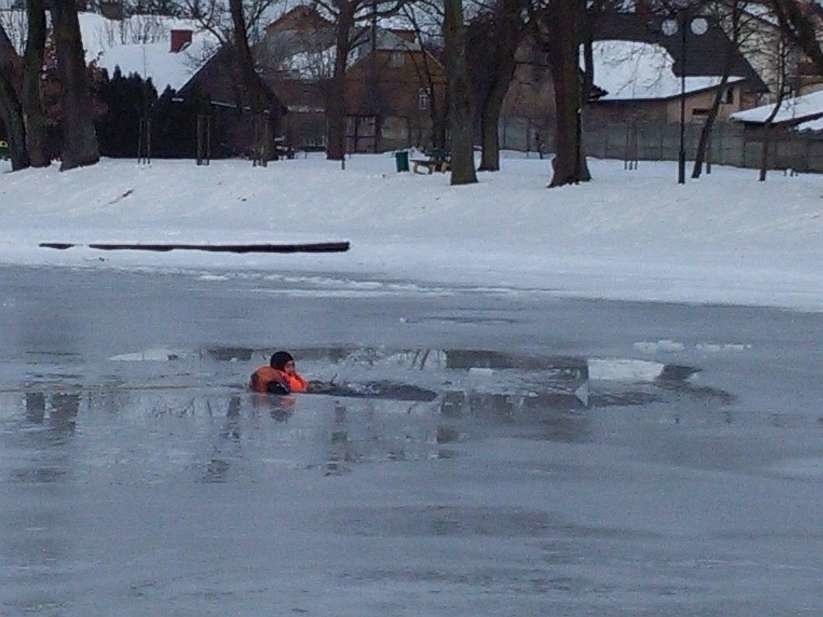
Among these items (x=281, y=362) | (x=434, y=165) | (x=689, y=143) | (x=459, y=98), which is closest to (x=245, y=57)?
(x=434, y=165)

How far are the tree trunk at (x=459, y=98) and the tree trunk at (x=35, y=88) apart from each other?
14.3 m

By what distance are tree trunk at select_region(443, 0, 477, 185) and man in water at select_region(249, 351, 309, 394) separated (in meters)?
27.9

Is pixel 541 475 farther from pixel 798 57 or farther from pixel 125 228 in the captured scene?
pixel 798 57

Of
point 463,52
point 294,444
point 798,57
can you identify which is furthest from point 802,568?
point 798,57

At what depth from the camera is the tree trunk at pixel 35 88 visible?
52250 millimetres

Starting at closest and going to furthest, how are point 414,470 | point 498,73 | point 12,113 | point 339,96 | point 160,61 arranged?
point 414,470 → point 498,73 → point 12,113 → point 339,96 → point 160,61

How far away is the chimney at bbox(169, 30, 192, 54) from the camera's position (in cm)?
9481

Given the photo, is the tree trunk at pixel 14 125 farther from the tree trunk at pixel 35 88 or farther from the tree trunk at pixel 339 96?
the tree trunk at pixel 339 96

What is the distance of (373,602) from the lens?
808 cm

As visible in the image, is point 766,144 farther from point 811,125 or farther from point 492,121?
point 811,125

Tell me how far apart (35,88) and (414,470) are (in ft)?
141

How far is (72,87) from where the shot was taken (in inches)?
1970

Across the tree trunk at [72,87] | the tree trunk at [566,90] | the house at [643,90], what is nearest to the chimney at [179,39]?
the house at [643,90]

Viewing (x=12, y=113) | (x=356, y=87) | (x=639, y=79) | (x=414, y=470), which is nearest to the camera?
(x=414, y=470)
